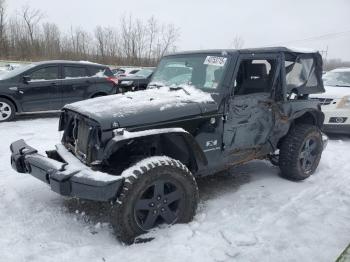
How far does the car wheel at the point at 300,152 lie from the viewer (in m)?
5.17

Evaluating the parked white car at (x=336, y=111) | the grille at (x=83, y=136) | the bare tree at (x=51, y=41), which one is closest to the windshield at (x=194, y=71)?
the grille at (x=83, y=136)

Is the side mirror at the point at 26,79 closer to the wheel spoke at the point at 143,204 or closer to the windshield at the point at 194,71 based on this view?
the windshield at the point at 194,71

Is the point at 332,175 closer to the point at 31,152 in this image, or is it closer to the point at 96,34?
the point at 31,152

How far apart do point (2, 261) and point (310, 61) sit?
15.7ft

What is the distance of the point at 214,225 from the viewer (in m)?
3.93

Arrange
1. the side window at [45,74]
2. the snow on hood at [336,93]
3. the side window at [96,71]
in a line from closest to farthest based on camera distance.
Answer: the snow on hood at [336,93], the side window at [45,74], the side window at [96,71]

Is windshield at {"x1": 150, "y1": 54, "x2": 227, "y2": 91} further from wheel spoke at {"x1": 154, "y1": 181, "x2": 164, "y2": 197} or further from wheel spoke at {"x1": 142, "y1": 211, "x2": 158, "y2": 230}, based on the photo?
wheel spoke at {"x1": 142, "y1": 211, "x2": 158, "y2": 230}

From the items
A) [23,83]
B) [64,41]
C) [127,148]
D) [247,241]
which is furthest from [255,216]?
[64,41]

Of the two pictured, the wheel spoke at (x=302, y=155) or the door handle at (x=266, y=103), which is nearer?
the door handle at (x=266, y=103)

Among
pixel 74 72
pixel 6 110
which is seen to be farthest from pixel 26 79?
pixel 74 72

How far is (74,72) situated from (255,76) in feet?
22.3

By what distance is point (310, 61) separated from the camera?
5559 mm

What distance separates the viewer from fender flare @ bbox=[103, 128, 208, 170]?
11.1 feet

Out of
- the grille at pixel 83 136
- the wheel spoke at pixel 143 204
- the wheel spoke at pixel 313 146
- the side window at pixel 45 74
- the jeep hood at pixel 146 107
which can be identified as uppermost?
the jeep hood at pixel 146 107
